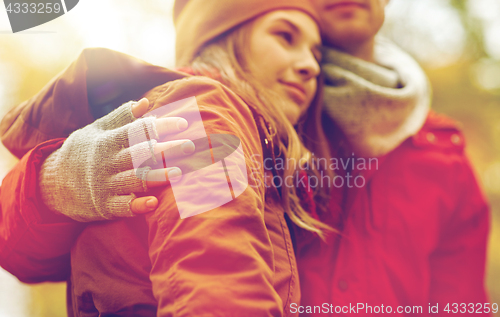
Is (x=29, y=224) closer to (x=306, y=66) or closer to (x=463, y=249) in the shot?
(x=306, y=66)

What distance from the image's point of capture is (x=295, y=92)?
2.81ft

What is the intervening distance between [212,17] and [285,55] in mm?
237

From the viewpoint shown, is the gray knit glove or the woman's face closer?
the gray knit glove

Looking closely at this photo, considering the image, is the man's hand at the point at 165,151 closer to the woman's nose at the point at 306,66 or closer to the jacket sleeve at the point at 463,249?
the woman's nose at the point at 306,66

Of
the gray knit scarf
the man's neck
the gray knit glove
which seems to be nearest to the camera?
the gray knit glove

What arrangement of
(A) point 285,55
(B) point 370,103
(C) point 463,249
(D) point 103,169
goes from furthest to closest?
(C) point 463,249
(B) point 370,103
(A) point 285,55
(D) point 103,169

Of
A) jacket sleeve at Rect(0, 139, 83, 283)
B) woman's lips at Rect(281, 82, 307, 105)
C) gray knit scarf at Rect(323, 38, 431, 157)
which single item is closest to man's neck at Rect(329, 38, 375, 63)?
gray knit scarf at Rect(323, 38, 431, 157)

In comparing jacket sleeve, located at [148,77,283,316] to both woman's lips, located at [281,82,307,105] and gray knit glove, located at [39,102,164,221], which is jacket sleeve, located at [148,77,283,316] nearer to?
gray knit glove, located at [39,102,164,221]

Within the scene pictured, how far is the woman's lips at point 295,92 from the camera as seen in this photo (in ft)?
2.78

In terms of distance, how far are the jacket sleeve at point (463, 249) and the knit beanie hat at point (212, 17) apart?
0.76 metres

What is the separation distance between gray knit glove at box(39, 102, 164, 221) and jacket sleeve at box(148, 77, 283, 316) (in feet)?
0.24

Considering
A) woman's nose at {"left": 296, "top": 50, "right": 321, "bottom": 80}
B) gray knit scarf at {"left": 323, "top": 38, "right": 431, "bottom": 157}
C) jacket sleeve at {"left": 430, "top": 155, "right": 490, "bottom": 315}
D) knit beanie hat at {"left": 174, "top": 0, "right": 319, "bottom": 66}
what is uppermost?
knit beanie hat at {"left": 174, "top": 0, "right": 319, "bottom": 66}

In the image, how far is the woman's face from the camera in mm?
823

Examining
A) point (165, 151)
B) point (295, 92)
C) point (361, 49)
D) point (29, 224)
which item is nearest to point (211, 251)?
point (165, 151)
